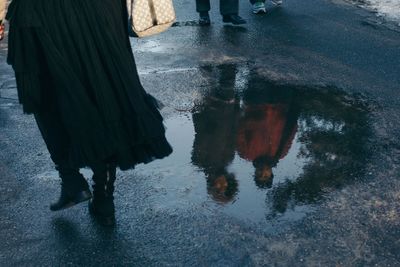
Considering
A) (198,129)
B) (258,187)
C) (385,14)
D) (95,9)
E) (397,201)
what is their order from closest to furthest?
1. (95,9)
2. (397,201)
3. (258,187)
4. (198,129)
5. (385,14)

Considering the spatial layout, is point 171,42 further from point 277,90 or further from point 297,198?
point 297,198

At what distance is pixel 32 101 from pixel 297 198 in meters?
1.76

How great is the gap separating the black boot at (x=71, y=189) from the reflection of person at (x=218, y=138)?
843 millimetres

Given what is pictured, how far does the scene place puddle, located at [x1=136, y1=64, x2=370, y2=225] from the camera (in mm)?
3156

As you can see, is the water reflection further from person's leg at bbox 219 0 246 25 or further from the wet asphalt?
person's leg at bbox 219 0 246 25

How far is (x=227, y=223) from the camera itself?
9.55 feet

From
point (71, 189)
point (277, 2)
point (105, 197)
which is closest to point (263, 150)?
point (105, 197)

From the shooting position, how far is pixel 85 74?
98.5 inches

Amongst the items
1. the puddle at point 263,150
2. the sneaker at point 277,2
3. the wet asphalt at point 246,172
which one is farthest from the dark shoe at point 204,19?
the puddle at point 263,150

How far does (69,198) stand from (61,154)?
0.33m

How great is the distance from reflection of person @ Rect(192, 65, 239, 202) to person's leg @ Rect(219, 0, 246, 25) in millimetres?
1745

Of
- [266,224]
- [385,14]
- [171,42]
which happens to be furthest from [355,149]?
[385,14]

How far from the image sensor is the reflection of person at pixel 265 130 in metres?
3.55

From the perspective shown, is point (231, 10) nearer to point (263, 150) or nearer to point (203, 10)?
point (203, 10)
